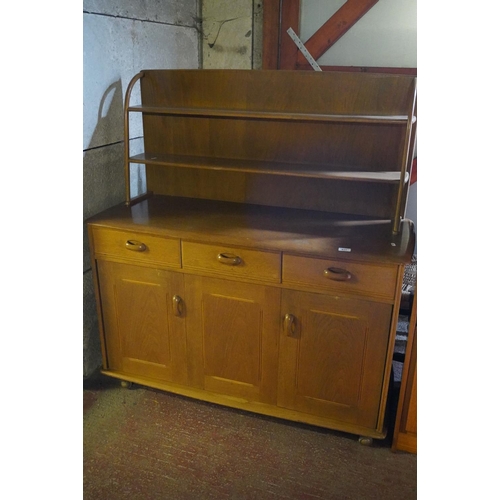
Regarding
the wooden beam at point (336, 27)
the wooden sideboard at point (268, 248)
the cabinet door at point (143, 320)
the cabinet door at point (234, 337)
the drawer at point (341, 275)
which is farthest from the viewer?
the wooden beam at point (336, 27)

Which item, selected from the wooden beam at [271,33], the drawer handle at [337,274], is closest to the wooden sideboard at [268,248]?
the drawer handle at [337,274]

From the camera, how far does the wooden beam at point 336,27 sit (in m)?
2.81

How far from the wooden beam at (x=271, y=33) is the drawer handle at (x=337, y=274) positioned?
5.59 ft

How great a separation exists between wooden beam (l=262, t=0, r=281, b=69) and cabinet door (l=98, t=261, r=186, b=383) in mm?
1639

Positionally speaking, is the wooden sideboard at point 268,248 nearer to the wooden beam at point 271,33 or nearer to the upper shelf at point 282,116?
the upper shelf at point 282,116

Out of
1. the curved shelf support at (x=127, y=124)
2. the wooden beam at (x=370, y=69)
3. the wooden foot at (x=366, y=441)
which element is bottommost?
the wooden foot at (x=366, y=441)

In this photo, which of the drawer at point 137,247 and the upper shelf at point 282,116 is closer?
the upper shelf at point 282,116

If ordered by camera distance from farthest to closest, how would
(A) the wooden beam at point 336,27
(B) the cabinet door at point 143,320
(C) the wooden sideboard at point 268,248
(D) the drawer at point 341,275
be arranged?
(A) the wooden beam at point 336,27, (B) the cabinet door at point 143,320, (C) the wooden sideboard at point 268,248, (D) the drawer at point 341,275

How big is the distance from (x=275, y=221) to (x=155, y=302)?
619 millimetres

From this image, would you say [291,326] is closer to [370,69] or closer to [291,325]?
[291,325]

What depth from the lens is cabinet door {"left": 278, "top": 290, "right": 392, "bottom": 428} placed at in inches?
72.2

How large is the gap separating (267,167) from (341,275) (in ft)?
1.93
